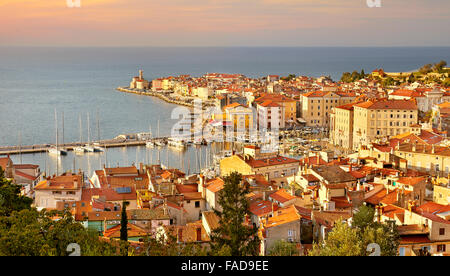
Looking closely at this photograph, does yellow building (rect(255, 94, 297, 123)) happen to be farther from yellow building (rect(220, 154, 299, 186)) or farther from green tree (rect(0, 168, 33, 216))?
green tree (rect(0, 168, 33, 216))

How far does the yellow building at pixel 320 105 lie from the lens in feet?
70.5

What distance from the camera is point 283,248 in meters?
4.50

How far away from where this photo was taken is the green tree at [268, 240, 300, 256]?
444 centimetres

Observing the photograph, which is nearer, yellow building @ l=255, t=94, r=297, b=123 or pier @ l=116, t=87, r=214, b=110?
yellow building @ l=255, t=94, r=297, b=123

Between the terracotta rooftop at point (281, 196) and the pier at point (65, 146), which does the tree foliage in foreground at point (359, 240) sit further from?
the pier at point (65, 146)

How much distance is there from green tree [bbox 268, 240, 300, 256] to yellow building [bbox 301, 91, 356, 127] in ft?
55.9

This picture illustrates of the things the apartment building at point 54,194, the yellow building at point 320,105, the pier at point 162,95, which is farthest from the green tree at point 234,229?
the pier at point 162,95

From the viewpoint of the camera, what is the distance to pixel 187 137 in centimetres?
1906

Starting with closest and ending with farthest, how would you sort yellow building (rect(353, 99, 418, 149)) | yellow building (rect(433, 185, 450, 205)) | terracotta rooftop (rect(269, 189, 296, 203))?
terracotta rooftop (rect(269, 189, 296, 203)) → yellow building (rect(433, 185, 450, 205)) → yellow building (rect(353, 99, 418, 149))

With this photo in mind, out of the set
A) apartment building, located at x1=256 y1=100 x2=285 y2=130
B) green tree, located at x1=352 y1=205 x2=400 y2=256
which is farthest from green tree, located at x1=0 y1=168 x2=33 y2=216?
apartment building, located at x1=256 y1=100 x2=285 y2=130

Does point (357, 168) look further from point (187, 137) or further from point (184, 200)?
point (187, 137)

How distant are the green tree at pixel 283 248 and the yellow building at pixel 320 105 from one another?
1704 centimetres

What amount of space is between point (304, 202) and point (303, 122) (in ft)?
50.6
